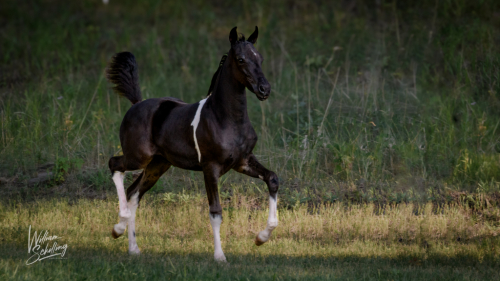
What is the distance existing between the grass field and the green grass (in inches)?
1.2

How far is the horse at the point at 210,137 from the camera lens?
6.21 metres

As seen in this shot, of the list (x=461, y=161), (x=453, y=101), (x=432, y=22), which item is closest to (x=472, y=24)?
(x=432, y=22)

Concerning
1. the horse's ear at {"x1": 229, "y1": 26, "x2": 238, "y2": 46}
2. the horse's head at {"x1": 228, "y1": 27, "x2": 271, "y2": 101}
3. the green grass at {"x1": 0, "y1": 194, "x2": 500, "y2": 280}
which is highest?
the horse's ear at {"x1": 229, "y1": 26, "x2": 238, "y2": 46}

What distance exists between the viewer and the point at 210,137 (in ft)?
20.6

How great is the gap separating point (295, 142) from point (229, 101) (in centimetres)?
431

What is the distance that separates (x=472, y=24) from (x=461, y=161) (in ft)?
21.0

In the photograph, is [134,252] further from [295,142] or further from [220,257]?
[295,142]

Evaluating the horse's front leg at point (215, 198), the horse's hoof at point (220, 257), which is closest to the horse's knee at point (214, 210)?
the horse's front leg at point (215, 198)

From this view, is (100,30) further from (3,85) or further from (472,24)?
(472,24)

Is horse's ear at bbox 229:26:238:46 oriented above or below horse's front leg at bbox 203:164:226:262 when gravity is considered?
above

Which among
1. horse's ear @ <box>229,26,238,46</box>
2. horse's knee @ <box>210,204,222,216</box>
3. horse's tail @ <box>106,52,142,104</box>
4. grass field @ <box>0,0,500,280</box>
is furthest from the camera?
horse's tail @ <box>106,52,142,104</box>

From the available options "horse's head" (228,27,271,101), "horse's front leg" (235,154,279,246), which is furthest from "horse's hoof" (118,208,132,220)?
"horse's head" (228,27,271,101)

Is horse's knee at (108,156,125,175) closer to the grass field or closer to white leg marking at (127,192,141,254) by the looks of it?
white leg marking at (127,192,141,254)

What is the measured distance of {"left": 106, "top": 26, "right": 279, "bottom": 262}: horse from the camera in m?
6.21
